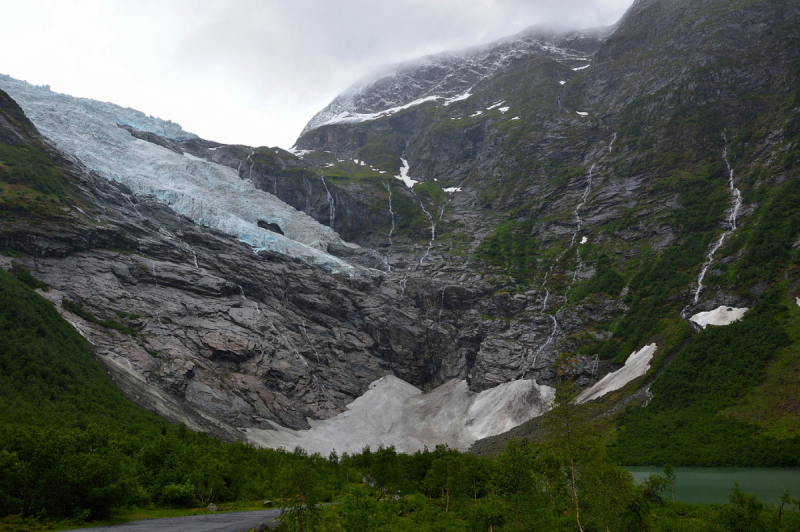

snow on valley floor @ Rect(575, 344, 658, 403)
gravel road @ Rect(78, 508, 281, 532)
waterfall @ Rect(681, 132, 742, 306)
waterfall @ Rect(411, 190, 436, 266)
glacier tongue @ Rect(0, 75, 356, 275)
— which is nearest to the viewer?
gravel road @ Rect(78, 508, 281, 532)

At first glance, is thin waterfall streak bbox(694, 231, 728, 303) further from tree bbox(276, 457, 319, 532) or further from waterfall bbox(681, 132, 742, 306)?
tree bbox(276, 457, 319, 532)

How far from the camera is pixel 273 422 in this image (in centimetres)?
8331

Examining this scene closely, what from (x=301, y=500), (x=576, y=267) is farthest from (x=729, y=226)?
(x=301, y=500)

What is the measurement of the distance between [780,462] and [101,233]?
382 ft

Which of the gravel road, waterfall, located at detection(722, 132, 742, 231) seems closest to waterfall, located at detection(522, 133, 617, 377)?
waterfall, located at detection(722, 132, 742, 231)

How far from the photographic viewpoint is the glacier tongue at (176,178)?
434 ft

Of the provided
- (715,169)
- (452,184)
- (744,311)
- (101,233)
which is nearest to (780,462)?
(744,311)

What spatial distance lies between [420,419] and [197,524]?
71.9 meters

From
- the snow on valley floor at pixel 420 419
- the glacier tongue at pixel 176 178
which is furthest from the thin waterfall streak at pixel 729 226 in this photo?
the glacier tongue at pixel 176 178

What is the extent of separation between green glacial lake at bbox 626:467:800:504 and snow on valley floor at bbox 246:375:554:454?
30.1 metres

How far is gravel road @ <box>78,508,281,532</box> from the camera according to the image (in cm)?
2616

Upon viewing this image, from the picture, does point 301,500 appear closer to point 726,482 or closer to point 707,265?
point 726,482

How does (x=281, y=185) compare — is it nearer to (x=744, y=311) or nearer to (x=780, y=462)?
(x=744, y=311)

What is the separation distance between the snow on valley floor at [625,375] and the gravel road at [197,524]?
69088 millimetres
